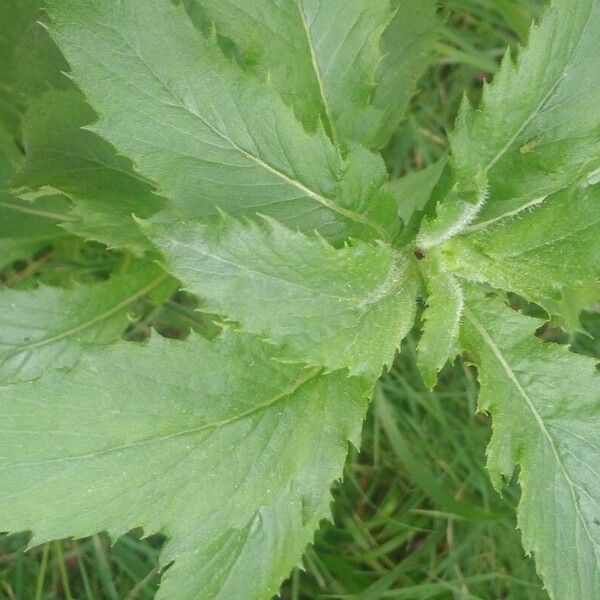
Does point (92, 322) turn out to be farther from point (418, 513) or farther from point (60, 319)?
point (418, 513)

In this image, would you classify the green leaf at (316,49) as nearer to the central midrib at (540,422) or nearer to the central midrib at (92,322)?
the central midrib at (540,422)

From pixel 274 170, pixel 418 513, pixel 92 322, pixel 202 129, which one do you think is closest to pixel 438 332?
pixel 274 170

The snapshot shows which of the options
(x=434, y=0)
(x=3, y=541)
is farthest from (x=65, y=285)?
(x=434, y=0)

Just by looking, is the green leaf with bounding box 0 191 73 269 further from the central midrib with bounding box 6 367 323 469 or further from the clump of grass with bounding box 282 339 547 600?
the clump of grass with bounding box 282 339 547 600

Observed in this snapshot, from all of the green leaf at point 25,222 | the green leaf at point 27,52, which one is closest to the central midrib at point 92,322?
the green leaf at point 25,222

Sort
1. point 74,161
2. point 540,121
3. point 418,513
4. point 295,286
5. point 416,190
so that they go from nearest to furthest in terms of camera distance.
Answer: point 295,286 < point 540,121 < point 74,161 < point 416,190 < point 418,513

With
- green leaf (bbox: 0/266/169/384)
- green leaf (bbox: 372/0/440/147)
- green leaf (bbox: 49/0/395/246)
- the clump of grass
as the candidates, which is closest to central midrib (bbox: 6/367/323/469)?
green leaf (bbox: 49/0/395/246)
